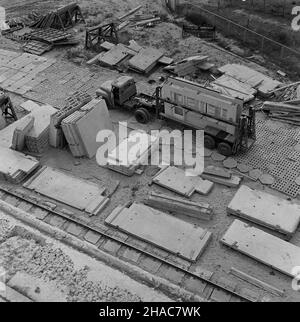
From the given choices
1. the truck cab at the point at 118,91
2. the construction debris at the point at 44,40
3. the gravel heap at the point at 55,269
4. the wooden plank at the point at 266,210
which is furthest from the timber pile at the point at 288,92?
the construction debris at the point at 44,40

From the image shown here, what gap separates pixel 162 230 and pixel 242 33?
15760 mm

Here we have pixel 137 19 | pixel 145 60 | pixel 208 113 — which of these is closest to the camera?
pixel 208 113

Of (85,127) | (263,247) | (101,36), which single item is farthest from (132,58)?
(263,247)

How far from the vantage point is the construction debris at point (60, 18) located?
87.7 ft

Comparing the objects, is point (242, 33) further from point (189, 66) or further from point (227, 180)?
point (227, 180)

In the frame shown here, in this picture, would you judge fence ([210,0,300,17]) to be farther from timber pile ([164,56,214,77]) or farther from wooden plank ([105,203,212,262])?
wooden plank ([105,203,212,262])

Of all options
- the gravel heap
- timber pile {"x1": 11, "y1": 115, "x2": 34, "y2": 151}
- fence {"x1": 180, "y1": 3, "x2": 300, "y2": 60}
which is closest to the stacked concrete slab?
timber pile {"x1": 11, "y1": 115, "x2": 34, "y2": 151}

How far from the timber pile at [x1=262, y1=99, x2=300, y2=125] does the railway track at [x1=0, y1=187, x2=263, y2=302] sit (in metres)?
8.93

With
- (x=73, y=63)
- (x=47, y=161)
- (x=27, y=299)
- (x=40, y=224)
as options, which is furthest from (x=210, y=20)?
(x=27, y=299)

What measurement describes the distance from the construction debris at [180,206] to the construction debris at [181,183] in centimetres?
60

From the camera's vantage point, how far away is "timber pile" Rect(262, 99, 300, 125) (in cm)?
1898

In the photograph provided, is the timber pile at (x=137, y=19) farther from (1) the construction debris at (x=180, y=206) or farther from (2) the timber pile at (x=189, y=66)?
(1) the construction debris at (x=180, y=206)

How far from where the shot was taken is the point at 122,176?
17.0 m

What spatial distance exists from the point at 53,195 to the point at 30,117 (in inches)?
155
